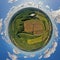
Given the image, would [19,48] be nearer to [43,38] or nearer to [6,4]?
[43,38]

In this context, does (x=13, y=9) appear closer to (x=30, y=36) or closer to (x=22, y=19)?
(x=22, y=19)

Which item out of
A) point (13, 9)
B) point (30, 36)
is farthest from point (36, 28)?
point (13, 9)

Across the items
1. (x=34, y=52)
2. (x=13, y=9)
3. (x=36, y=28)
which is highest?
(x=13, y=9)

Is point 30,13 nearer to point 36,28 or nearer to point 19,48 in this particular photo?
point 36,28

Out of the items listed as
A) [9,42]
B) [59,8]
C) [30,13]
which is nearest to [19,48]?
[9,42]

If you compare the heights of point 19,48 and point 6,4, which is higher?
point 6,4

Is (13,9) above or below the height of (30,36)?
above
